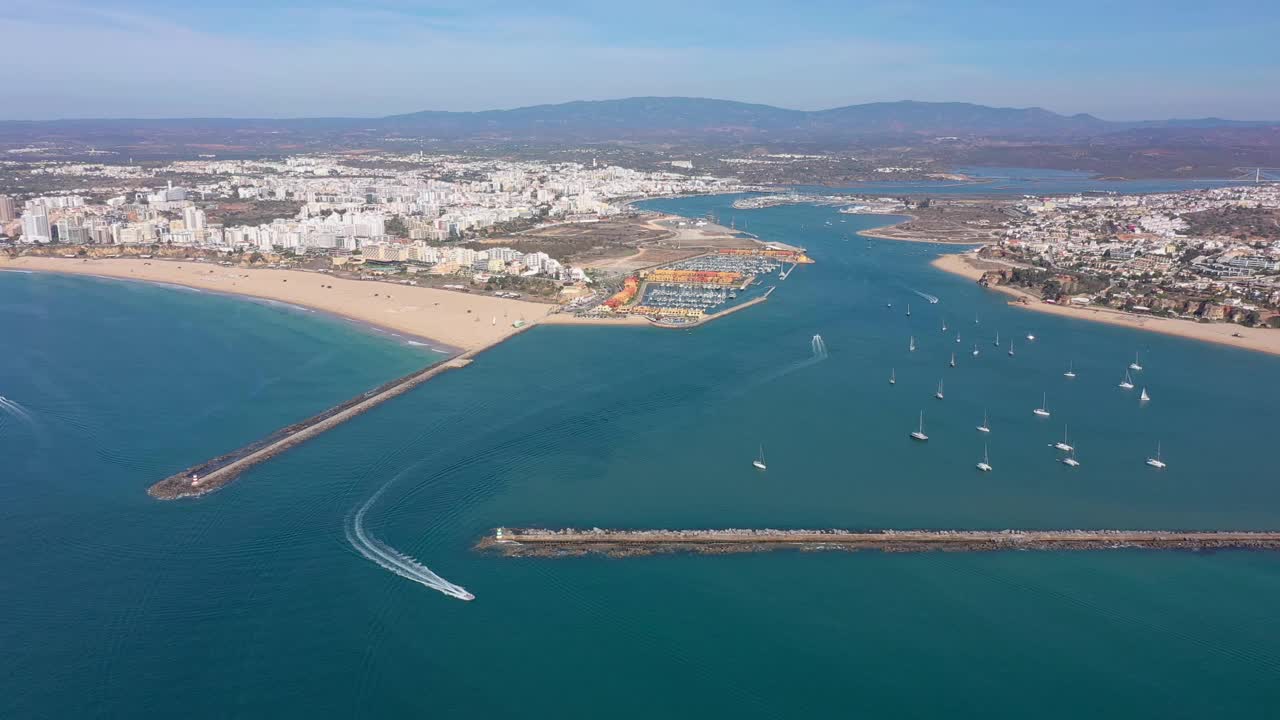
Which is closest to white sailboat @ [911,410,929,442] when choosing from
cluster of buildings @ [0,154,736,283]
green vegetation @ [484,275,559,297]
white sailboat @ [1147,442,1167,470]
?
white sailboat @ [1147,442,1167,470]

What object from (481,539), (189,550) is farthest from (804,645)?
(189,550)

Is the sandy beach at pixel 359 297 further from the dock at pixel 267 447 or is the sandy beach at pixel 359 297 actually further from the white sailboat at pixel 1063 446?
the white sailboat at pixel 1063 446

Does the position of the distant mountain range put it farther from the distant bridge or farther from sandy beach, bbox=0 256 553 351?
sandy beach, bbox=0 256 553 351

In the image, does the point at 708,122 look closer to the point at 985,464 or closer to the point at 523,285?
the point at 523,285

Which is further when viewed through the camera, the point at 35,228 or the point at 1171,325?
the point at 35,228

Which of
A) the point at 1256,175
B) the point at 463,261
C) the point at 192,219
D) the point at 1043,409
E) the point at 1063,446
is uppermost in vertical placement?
the point at 1256,175

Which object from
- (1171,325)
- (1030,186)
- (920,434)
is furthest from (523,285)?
(1030,186)

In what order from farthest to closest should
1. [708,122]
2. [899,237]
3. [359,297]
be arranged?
[708,122], [899,237], [359,297]
